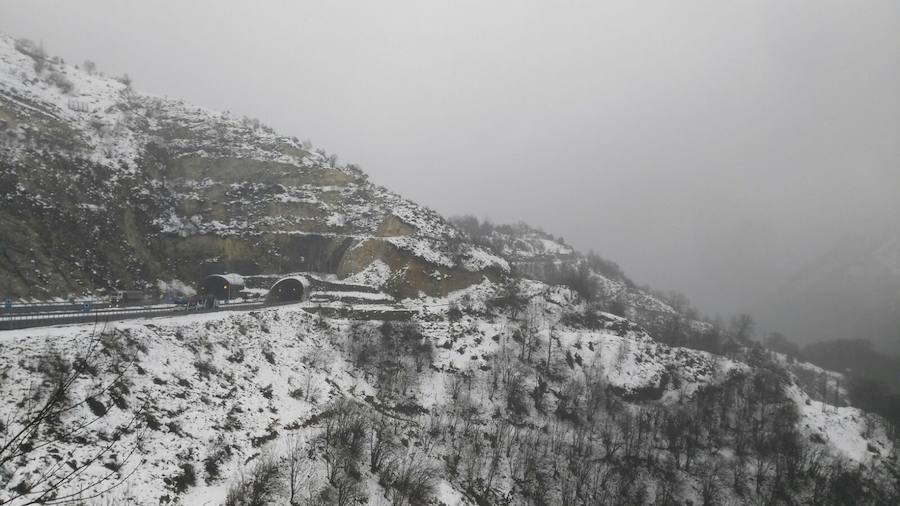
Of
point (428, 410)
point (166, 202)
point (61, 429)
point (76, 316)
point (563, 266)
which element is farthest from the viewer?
point (563, 266)

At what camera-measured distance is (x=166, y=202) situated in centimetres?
5622

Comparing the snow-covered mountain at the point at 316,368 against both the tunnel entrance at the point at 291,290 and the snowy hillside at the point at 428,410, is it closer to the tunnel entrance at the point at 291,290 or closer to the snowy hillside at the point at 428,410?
the snowy hillside at the point at 428,410

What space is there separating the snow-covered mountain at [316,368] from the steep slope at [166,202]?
0.31 metres

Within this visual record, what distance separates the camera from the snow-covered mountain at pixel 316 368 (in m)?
19.2

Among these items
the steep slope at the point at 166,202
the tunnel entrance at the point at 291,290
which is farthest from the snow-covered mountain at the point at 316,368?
the tunnel entrance at the point at 291,290

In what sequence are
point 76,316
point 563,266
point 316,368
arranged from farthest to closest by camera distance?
point 563,266 < point 316,368 < point 76,316

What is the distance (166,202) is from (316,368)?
38212 mm

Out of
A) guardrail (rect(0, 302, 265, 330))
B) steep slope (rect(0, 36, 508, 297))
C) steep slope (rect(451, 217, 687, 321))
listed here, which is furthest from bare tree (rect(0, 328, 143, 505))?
steep slope (rect(451, 217, 687, 321))

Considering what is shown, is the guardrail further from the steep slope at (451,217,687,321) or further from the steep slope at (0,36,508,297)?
the steep slope at (451,217,687,321)

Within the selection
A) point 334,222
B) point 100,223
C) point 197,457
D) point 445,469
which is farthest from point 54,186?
point 445,469

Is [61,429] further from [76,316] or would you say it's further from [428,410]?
[428,410]

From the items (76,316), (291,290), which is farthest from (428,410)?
(76,316)

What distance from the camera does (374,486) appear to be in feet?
77.1

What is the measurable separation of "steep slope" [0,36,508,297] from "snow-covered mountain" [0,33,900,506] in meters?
0.31
